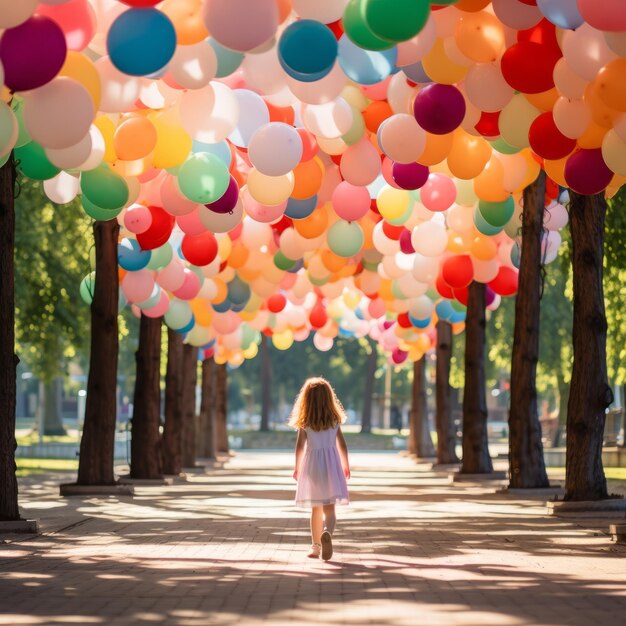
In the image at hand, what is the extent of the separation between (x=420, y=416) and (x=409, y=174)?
2494 centimetres

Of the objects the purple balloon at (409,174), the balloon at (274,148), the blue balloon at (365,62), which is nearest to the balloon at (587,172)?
the purple balloon at (409,174)

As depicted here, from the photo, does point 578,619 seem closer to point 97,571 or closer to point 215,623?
point 215,623

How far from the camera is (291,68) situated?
11.5 metres

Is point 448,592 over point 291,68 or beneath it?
beneath

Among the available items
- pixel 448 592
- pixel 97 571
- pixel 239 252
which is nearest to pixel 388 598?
pixel 448 592

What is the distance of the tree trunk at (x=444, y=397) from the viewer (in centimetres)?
3234

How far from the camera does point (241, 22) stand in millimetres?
10609

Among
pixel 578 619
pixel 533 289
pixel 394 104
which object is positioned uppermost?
pixel 394 104

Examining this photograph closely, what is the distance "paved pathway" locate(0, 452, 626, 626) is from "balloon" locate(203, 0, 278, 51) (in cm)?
421

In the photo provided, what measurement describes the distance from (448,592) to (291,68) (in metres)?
4.63

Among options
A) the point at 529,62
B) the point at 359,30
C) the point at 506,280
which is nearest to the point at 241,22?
the point at 359,30

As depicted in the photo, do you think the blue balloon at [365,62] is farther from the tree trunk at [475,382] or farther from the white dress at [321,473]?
the tree trunk at [475,382]

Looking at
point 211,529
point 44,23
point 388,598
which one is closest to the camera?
point 388,598

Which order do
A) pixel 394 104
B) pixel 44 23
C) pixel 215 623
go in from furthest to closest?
1. pixel 394 104
2. pixel 44 23
3. pixel 215 623
